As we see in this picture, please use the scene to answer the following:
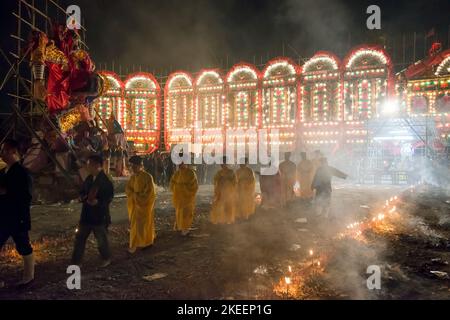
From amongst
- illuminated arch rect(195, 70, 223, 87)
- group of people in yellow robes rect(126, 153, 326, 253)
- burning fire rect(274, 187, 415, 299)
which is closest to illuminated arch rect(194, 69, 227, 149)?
illuminated arch rect(195, 70, 223, 87)

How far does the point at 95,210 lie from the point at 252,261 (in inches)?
103

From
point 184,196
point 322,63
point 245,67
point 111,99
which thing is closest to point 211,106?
point 245,67

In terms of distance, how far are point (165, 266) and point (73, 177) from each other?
777 centimetres

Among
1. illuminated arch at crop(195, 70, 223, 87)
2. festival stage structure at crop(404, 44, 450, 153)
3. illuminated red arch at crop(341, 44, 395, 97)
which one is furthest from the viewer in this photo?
illuminated arch at crop(195, 70, 223, 87)

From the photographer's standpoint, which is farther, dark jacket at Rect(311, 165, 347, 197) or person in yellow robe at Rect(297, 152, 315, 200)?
person in yellow robe at Rect(297, 152, 315, 200)

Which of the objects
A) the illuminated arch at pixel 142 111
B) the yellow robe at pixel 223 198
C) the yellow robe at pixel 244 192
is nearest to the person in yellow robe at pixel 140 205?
the yellow robe at pixel 223 198

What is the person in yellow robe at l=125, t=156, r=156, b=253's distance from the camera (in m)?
5.75

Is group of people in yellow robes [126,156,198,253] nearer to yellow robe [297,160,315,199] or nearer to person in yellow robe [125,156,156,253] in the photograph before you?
person in yellow robe [125,156,156,253]

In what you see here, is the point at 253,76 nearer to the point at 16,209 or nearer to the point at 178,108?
the point at 178,108

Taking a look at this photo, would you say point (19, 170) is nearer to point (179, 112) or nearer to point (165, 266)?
point (165, 266)

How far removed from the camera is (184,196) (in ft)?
23.1

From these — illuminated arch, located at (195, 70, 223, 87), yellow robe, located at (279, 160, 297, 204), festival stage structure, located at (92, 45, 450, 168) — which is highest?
illuminated arch, located at (195, 70, 223, 87)

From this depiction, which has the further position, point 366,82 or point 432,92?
point 432,92

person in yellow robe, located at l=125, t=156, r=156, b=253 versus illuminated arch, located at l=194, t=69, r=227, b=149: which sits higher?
illuminated arch, located at l=194, t=69, r=227, b=149
